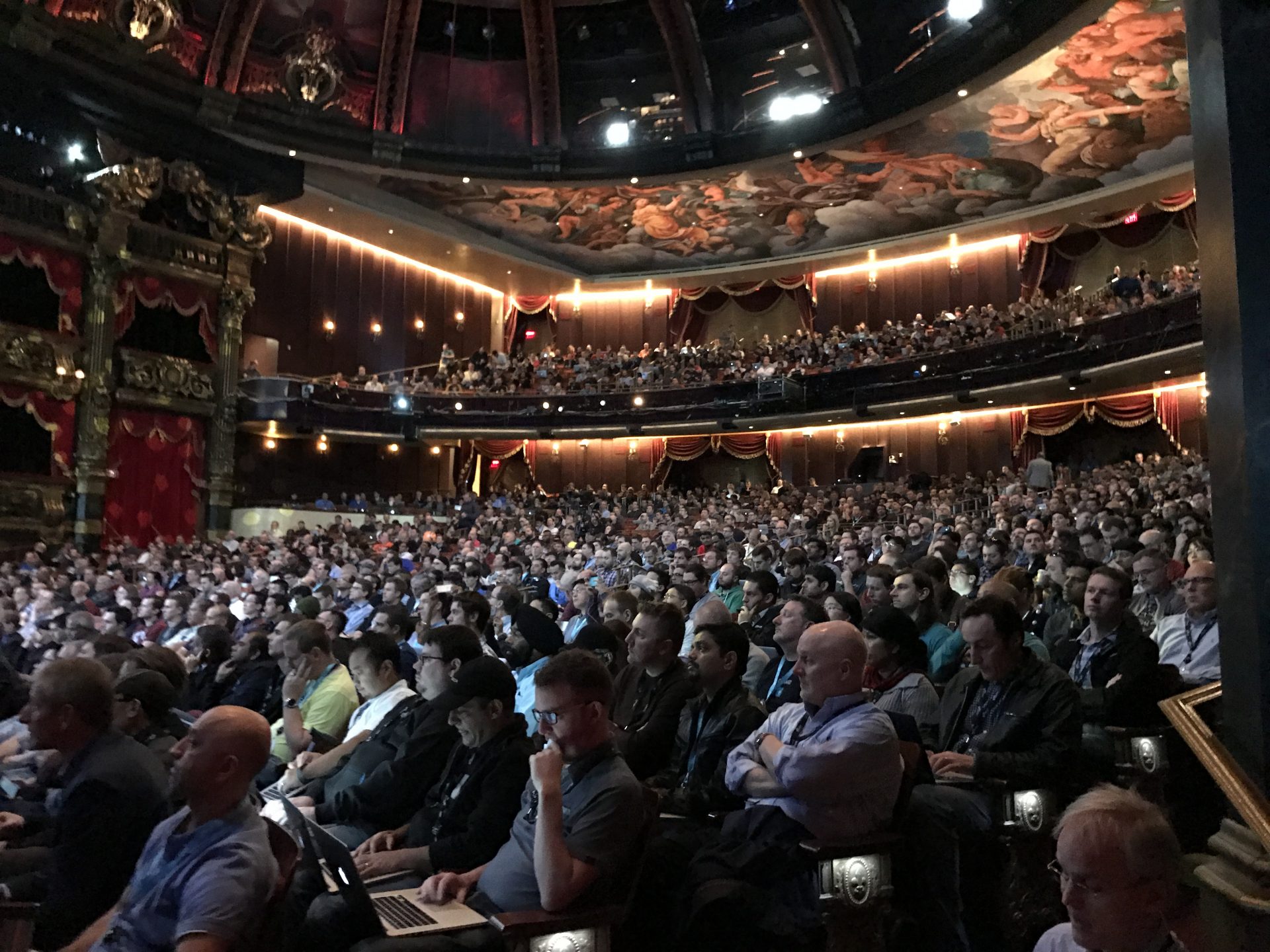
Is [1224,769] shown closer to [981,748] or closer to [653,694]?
[981,748]

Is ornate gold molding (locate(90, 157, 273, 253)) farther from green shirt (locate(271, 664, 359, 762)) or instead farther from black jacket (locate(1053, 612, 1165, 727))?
black jacket (locate(1053, 612, 1165, 727))

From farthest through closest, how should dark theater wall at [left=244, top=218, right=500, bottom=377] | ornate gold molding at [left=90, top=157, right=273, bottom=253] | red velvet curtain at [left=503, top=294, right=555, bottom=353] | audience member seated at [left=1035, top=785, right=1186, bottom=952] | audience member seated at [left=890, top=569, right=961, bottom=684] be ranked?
red velvet curtain at [left=503, top=294, right=555, bottom=353] < dark theater wall at [left=244, top=218, right=500, bottom=377] < ornate gold molding at [left=90, top=157, right=273, bottom=253] < audience member seated at [left=890, top=569, right=961, bottom=684] < audience member seated at [left=1035, top=785, right=1186, bottom=952]

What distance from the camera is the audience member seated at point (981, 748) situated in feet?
9.55

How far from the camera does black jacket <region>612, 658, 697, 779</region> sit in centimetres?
362

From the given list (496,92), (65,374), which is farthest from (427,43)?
(65,374)

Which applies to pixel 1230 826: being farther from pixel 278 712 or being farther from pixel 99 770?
pixel 278 712

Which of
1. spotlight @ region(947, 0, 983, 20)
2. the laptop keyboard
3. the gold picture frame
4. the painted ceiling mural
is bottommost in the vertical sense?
the laptop keyboard

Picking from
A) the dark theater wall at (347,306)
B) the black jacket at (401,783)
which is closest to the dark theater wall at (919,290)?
the dark theater wall at (347,306)

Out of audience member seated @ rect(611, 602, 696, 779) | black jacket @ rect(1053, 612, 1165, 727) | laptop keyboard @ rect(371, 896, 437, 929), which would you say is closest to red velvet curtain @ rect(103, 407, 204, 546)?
audience member seated @ rect(611, 602, 696, 779)

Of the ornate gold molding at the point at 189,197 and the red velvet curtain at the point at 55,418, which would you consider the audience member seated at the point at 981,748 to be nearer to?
the red velvet curtain at the point at 55,418

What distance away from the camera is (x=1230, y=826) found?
2543 millimetres

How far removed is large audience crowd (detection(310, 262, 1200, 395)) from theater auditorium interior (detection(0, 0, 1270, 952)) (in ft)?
0.60

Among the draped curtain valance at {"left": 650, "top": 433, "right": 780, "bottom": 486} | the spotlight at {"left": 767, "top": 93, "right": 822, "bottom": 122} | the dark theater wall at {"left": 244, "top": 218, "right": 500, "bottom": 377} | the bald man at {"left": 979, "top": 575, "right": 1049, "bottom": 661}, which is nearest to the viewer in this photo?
the bald man at {"left": 979, "top": 575, "right": 1049, "bottom": 661}

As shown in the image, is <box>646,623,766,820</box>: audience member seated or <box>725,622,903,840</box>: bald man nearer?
<box>725,622,903,840</box>: bald man
